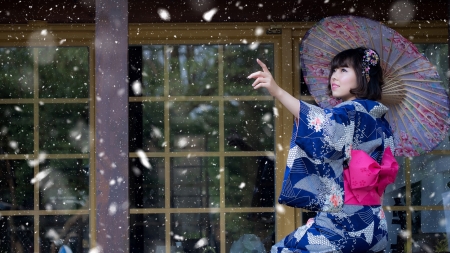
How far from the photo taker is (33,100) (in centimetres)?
462

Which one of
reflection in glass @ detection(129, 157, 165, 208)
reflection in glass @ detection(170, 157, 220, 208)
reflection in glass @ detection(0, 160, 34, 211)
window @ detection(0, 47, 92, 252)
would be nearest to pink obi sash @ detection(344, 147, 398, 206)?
reflection in glass @ detection(170, 157, 220, 208)

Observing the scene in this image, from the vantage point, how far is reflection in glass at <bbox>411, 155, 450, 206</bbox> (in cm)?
460

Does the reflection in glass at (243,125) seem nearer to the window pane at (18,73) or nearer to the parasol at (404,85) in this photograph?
the window pane at (18,73)

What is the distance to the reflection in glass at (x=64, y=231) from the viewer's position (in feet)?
15.1

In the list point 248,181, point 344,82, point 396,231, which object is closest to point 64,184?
point 248,181

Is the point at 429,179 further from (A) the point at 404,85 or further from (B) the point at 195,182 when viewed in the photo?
(A) the point at 404,85

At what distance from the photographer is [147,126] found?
15.2 feet

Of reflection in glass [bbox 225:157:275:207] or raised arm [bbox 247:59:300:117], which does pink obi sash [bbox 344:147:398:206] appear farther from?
reflection in glass [bbox 225:157:275:207]

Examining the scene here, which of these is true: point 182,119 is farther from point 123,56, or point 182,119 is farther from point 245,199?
point 123,56

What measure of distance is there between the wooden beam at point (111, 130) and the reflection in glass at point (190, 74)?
1676 mm

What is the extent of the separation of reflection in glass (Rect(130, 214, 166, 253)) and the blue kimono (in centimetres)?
209

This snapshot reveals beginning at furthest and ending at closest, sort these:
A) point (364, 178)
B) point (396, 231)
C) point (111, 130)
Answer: point (396, 231) → point (111, 130) → point (364, 178)

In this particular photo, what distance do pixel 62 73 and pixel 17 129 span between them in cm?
46

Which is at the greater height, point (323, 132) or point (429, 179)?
point (323, 132)
